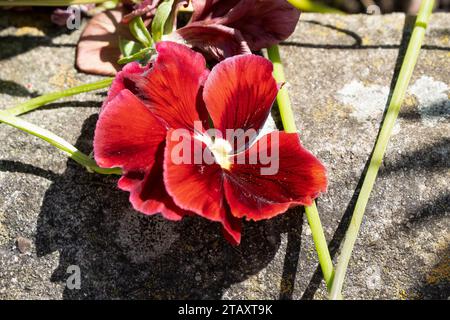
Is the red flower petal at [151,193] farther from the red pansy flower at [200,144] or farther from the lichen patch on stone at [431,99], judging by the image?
the lichen patch on stone at [431,99]

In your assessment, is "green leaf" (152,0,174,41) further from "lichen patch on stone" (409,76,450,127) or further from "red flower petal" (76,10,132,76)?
"lichen patch on stone" (409,76,450,127)

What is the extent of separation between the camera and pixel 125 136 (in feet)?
3.23

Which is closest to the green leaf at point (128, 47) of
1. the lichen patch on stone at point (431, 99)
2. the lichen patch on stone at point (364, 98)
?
the lichen patch on stone at point (364, 98)

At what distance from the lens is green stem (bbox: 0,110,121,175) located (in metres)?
1.11

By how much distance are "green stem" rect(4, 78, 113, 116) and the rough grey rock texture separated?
41 mm

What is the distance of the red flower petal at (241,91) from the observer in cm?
103

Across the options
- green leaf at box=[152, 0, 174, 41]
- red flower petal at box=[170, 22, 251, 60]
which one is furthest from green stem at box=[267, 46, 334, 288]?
green leaf at box=[152, 0, 174, 41]

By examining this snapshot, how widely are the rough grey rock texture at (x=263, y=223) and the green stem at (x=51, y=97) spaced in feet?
0.13

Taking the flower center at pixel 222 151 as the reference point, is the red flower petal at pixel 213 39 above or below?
above

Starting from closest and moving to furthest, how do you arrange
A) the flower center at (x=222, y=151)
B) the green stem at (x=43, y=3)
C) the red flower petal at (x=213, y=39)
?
the flower center at (x=222, y=151)
the red flower petal at (x=213, y=39)
the green stem at (x=43, y=3)

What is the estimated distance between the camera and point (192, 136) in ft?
3.48

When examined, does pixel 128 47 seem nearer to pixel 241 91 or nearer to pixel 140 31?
pixel 140 31

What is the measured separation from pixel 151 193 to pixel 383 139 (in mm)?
450

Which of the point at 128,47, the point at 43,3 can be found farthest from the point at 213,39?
the point at 43,3
